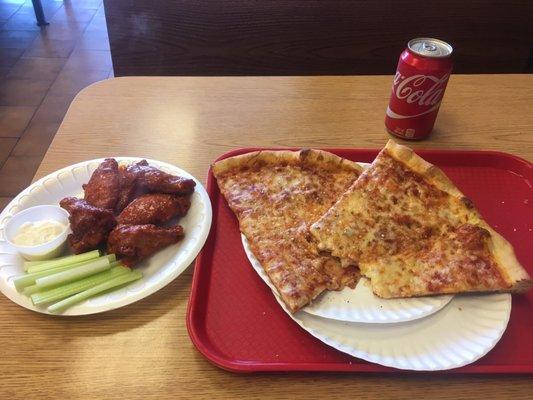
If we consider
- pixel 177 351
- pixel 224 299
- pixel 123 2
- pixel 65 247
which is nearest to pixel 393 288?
pixel 224 299

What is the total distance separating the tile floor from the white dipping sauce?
1.86 m

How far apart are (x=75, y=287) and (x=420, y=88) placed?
125 centimetres

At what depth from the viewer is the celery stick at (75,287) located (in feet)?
3.54

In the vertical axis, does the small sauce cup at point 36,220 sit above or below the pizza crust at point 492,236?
below

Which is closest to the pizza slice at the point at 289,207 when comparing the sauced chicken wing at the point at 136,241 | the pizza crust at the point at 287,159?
the pizza crust at the point at 287,159

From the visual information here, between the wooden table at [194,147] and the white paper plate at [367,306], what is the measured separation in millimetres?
130

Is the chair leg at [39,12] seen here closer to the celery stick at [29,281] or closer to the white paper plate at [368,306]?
the celery stick at [29,281]

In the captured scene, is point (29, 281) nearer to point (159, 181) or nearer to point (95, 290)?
point (95, 290)

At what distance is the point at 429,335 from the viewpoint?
3.42ft

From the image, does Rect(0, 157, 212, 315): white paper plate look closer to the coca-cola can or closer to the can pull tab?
the coca-cola can

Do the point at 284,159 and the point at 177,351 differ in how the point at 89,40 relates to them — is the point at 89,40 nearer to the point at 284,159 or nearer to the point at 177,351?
the point at 284,159

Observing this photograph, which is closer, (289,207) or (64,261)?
(64,261)

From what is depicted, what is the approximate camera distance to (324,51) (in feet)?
9.24

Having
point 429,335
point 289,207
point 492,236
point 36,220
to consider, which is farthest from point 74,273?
point 492,236
